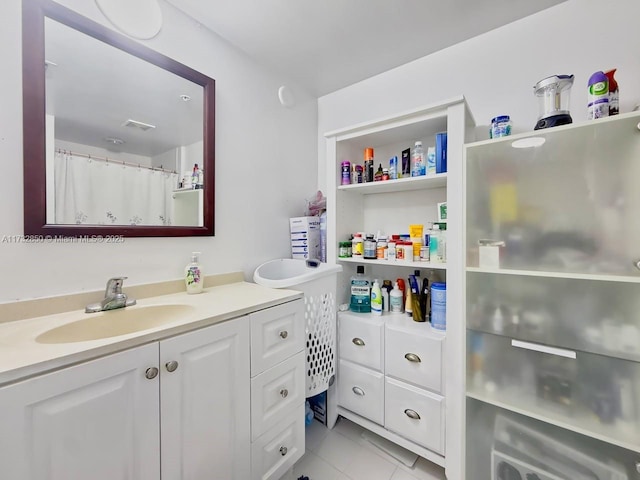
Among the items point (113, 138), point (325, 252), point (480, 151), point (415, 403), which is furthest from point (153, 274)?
point (480, 151)

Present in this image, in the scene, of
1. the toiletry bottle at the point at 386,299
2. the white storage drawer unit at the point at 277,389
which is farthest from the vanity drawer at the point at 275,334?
the toiletry bottle at the point at 386,299

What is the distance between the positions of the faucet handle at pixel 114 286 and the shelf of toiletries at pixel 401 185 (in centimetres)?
118

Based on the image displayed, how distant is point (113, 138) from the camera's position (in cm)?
107

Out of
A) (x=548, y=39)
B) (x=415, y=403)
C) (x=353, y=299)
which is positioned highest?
(x=548, y=39)

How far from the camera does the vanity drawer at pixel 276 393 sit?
98 centimetres

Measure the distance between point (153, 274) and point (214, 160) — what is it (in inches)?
25.2

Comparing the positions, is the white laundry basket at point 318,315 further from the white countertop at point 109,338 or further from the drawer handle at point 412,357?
the drawer handle at point 412,357

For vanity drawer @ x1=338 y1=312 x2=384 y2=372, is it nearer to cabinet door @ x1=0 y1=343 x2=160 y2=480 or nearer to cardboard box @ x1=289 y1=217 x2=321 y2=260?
cardboard box @ x1=289 y1=217 x2=321 y2=260

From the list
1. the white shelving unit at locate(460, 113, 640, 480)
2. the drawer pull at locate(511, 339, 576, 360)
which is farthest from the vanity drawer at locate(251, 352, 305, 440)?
the drawer pull at locate(511, 339, 576, 360)

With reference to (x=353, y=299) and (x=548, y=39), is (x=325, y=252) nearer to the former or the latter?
(x=353, y=299)

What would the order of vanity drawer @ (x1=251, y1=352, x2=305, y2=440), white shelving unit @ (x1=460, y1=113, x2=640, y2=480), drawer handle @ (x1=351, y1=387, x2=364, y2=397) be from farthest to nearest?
drawer handle @ (x1=351, y1=387, x2=364, y2=397) < vanity drawer @ (x1=251, y1=352, x2=305, y2=440) < white shelving unit @ (x1=460, y1=113, x2=640, y2=480)

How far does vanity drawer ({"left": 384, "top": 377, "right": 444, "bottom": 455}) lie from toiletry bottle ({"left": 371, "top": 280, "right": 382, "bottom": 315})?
0.35m

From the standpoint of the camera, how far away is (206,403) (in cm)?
84

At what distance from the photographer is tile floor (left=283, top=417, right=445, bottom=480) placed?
4.09 ft
